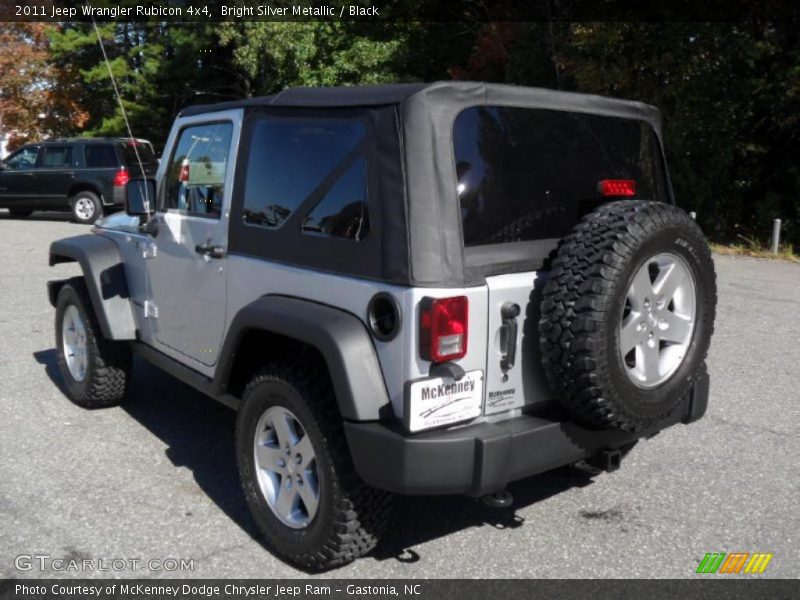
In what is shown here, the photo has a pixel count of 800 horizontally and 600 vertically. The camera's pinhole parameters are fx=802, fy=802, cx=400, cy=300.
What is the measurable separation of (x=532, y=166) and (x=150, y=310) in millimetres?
2444

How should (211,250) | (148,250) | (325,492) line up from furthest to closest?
(148,250), (211,250), (325,492)

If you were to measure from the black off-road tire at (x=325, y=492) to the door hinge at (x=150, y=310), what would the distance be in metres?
1.43

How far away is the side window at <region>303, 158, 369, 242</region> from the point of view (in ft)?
9.98

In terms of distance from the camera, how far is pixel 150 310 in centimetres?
459

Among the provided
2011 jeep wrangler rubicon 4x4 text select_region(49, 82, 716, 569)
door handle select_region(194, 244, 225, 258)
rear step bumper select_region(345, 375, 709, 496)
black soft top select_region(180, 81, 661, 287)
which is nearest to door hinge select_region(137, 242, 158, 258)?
door handle select_region(194, 244, 225, 258)

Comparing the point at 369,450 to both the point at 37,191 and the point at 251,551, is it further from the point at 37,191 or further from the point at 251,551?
the point at 37,191

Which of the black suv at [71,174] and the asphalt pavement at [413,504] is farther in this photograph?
the black suv at [71,174]

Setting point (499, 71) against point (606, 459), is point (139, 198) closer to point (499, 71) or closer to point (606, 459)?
point (606, 459)

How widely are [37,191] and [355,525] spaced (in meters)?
17.2

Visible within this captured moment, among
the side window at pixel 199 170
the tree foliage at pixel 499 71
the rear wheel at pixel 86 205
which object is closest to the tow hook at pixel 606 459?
the side window at pixel 199 170

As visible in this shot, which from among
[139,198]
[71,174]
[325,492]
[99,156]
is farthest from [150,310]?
[71,174]

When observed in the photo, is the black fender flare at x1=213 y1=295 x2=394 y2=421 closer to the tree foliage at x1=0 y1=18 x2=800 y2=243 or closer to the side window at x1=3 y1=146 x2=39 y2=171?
the tree foliage at x1=0 y1=18 x2=800 y2=243

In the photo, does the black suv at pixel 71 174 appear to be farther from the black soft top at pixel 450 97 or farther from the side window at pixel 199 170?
the black soft top at pixel 450 97

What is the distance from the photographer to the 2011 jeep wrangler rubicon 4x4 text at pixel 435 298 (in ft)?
9.37
